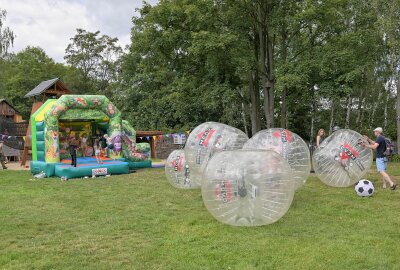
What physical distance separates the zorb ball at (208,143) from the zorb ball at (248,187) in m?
2.88

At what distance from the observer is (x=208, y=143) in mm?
9633

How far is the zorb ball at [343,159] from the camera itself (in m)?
10.4

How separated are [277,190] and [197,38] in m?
12.6

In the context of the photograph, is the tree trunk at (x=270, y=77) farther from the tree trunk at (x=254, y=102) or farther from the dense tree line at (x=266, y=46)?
the tree trunk at (x=254, y=102)

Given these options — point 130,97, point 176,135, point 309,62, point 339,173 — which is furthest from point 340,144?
point 130,97

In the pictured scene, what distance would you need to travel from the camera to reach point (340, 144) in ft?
34.5

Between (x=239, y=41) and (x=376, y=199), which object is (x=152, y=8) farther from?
(x=376, y=199)

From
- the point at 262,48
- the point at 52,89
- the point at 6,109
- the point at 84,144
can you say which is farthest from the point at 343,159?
the point at 6,109

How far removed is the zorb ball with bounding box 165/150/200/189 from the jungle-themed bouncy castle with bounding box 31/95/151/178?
16.4 ft

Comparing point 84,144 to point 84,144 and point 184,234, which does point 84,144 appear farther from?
point 184,234

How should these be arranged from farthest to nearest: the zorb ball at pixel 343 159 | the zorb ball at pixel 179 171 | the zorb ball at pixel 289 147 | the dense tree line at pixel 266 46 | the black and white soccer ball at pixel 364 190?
the dense tree line at pixel 266 46, the zorb ball at pixel 179 171, the zorb ball at pixel 343 159, the black and white soccer ball at pixel 364 190, the zorb ball at pixel 289 147

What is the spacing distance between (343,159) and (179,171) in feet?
13.5

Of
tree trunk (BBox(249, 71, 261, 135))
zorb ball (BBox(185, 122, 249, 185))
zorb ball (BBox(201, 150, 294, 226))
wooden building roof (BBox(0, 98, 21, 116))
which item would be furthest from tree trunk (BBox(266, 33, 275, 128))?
wooden building roof (BBox(0, 98, 21, 116))

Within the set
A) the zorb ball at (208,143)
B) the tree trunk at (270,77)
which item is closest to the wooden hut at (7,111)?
the tree trunk at (270,77)
